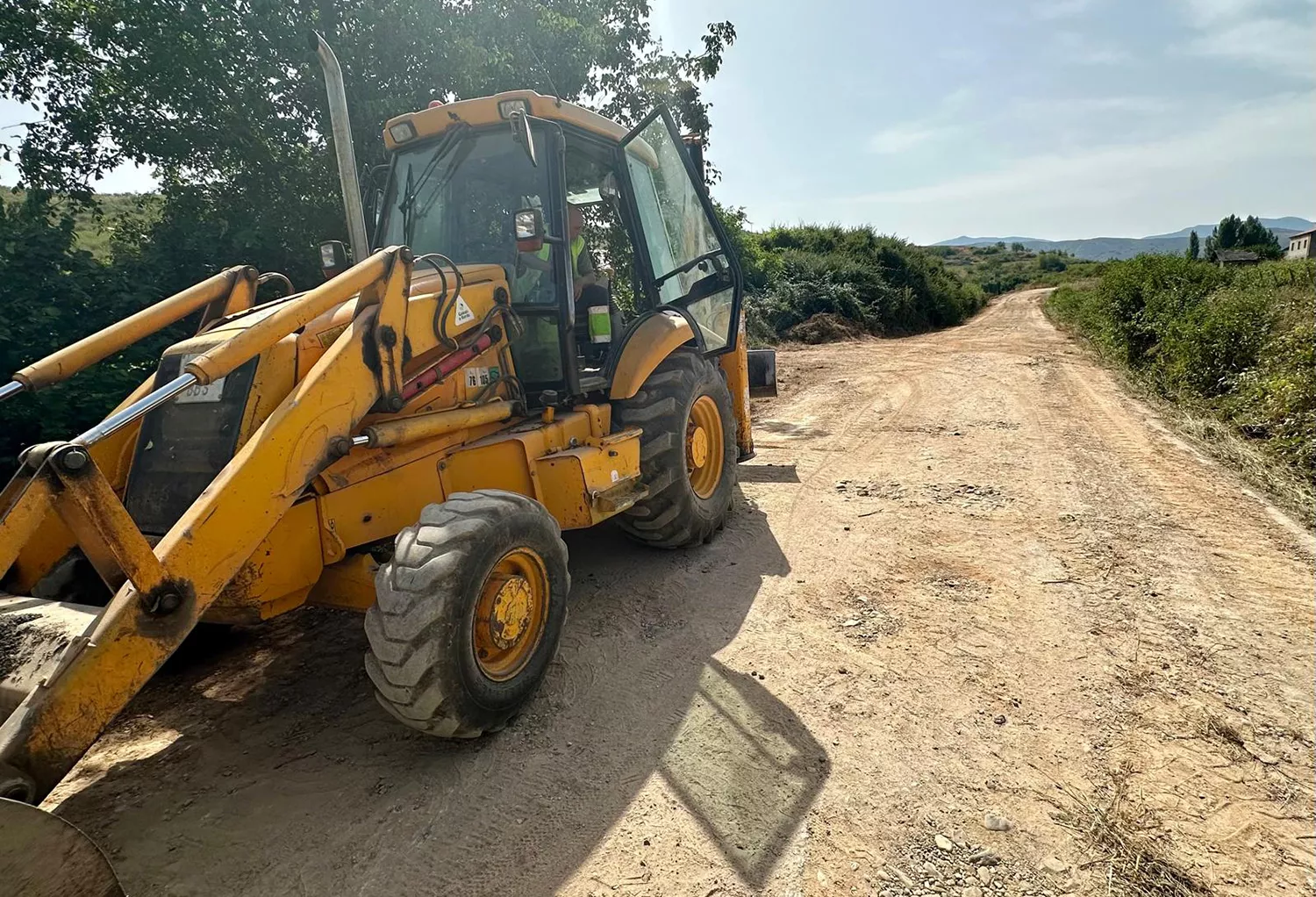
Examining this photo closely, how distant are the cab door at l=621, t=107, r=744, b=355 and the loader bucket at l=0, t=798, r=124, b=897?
3.79 meters

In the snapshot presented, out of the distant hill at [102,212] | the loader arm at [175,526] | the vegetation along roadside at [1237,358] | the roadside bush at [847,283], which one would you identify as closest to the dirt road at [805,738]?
the loader arm at [175,526]

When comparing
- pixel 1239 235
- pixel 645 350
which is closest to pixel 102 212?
pixel 645 350

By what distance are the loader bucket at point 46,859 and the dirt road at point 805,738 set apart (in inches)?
20.3

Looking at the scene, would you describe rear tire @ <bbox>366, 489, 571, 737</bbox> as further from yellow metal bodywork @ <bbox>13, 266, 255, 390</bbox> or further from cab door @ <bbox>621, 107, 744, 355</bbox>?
cab door @ <bbox>621, 107, 744, 355</bbox>

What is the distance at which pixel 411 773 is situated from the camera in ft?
8.66

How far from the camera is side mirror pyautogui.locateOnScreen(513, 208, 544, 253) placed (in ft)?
10.9

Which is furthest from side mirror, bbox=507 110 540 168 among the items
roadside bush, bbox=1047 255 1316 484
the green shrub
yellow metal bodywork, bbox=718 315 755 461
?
the green shrub

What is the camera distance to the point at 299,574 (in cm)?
277

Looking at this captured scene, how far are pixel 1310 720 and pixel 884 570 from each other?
1.96 m

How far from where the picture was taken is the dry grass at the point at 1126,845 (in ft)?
6.97

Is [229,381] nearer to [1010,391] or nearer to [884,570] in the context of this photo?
[884,570]

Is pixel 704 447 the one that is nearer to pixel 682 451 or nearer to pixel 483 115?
pixel 682 451

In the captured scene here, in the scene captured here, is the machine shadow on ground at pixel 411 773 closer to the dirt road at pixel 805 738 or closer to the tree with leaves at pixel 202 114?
the dirt road at pixel 805 738

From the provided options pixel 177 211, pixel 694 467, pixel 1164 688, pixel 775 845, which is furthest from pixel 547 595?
pixel 177 211
